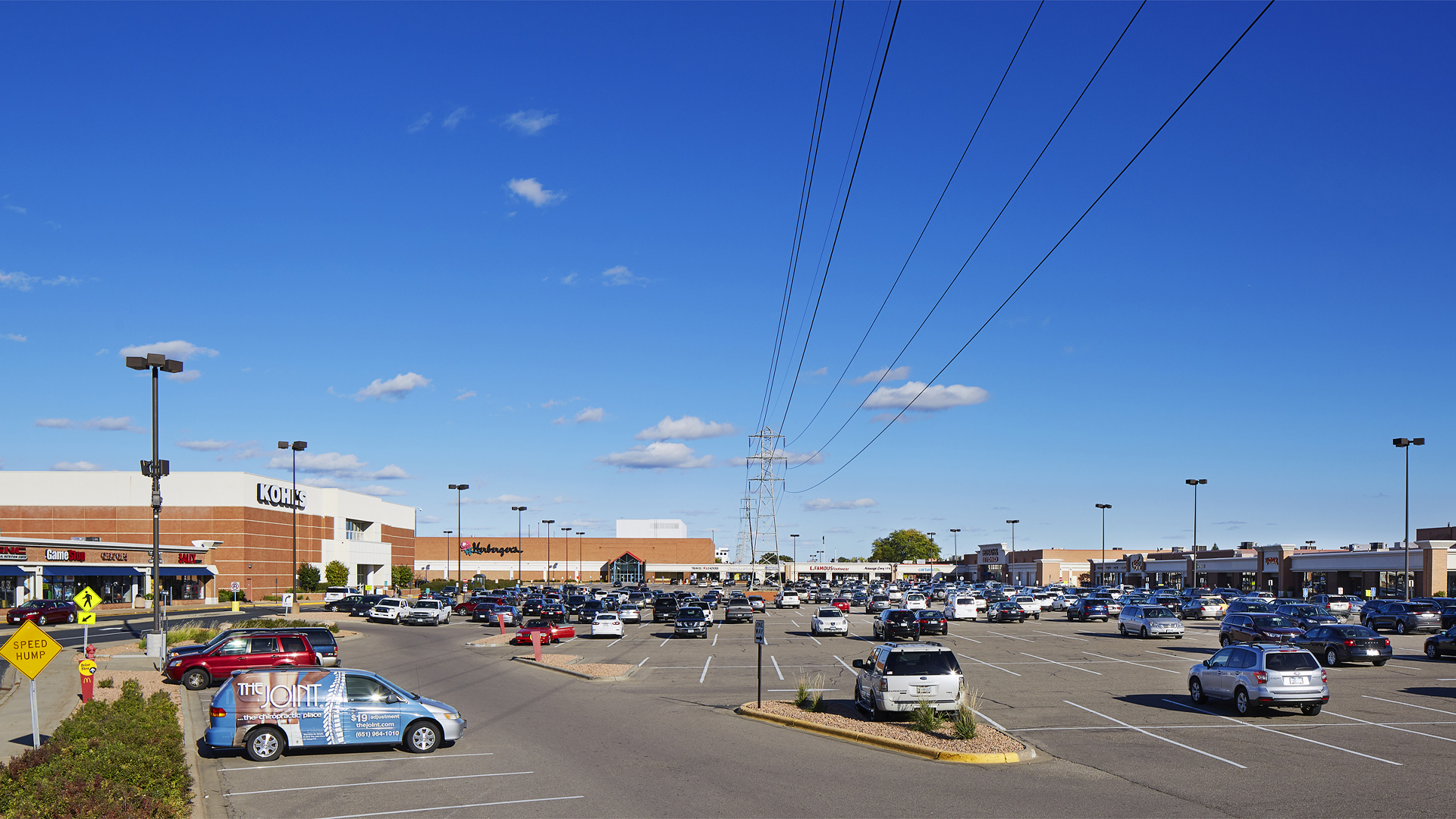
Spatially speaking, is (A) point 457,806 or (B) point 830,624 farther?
(B) point 830,624

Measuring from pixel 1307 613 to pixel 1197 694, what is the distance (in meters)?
31.2

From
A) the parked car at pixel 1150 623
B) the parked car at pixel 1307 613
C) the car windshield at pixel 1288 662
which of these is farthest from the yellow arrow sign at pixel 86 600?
the parked car at pixel 1307 613

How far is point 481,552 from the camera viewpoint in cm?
17850

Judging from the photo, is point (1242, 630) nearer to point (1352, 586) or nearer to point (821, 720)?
point (821, 720)

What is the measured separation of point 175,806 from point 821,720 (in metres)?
12.6

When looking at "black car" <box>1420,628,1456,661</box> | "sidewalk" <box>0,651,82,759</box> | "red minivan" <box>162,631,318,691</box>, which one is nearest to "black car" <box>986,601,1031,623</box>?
"black car" <box>1420,628,1456,661</box>

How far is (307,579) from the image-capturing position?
100 m

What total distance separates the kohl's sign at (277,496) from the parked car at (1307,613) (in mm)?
78497

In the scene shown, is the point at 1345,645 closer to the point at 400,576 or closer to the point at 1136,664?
the point at 1136,664

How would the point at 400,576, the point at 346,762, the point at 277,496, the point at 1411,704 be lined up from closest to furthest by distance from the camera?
the point at 346,762, the point at 1411,704, the point at 277,496, the point at 400,576

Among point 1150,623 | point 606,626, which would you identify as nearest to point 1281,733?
point 1150,623

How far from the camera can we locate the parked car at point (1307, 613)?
47025mm

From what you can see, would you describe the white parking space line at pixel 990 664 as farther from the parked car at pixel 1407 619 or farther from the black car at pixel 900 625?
the parked car at pixel 1407 619

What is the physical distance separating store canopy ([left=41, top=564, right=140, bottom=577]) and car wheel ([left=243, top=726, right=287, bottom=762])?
6740 cm
